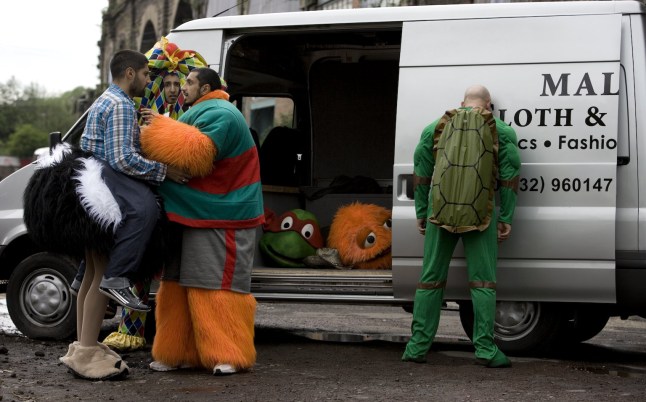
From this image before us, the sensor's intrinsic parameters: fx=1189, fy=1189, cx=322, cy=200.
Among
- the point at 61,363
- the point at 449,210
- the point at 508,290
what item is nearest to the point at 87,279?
the point at 61,363

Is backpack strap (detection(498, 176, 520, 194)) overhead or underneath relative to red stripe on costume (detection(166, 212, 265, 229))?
overhead

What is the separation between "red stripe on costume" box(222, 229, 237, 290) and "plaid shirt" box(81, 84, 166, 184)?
21.7 inches

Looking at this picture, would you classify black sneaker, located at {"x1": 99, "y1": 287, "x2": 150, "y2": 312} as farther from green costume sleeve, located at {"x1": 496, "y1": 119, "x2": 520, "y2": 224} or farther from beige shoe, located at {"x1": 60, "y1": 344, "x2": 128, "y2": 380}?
green costume sleeve, located at {"x1": 496, "y1": 119, "x2": 520, "y2": 224}

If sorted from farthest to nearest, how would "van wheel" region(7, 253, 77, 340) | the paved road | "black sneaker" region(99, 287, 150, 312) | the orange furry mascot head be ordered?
the orange furry mascot head < "van wheel" region(7, 253, 77, 340) < "black sneaker" region(99, 287, 150, 312) < the paved road

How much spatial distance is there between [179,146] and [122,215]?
1.74 ft

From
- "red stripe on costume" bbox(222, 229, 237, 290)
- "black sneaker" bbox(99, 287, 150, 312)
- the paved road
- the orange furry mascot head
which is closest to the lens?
the paved road

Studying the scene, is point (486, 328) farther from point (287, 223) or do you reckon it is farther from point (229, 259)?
point (287, 223)

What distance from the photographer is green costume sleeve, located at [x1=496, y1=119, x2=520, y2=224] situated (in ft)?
25.1

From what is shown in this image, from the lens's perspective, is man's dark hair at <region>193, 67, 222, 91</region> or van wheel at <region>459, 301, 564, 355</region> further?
van wheel at <region>459, 301, 564, 355</region>

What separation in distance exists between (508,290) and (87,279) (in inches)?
110

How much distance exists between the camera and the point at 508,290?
797cm

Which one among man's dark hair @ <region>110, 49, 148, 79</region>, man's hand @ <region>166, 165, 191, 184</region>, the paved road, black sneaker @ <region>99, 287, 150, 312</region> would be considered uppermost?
man's dark hair @ <region>110, 49, 148, 79</region>

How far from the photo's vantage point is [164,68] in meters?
8.46

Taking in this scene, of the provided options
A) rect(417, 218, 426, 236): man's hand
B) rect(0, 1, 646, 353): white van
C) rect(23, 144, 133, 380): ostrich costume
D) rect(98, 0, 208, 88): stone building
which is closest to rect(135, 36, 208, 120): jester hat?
rect(0, 1, 646, 353): white van
